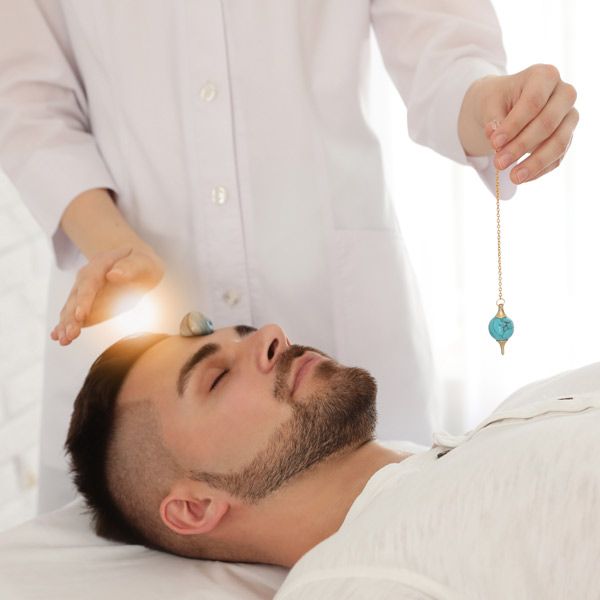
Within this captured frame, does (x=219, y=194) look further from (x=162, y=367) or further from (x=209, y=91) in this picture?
(x=162, y=367)

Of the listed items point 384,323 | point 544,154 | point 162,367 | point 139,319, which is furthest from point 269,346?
point 544,154

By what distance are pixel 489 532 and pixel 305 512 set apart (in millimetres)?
417

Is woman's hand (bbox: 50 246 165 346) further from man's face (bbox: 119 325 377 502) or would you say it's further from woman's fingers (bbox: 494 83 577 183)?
woman's fingers (bbox: 494 83 577 183)

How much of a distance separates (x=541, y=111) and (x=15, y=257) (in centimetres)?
151

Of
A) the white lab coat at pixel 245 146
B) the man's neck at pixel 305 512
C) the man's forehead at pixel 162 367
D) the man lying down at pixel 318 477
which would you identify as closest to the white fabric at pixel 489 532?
the man lying down at pixel 318 477

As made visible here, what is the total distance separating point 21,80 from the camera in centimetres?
164

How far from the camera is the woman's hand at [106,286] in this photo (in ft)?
4.44

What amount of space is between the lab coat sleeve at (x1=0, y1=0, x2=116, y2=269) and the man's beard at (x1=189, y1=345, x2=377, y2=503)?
0.48m

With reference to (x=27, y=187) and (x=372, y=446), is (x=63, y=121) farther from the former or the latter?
(x=372, y=446)

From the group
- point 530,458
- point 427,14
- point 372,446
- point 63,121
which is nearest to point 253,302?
point 372,446

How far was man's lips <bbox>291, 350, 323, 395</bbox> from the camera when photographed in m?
1.40

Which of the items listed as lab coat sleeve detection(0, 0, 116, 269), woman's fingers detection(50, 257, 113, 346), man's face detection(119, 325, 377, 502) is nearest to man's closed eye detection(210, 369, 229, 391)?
man's face detection(119, 325, 377, 502)

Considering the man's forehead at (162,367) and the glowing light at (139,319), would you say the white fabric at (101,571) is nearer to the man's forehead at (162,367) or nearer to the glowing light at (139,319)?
the man's forehead at (162,367)

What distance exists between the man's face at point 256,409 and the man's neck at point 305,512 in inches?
0.7
